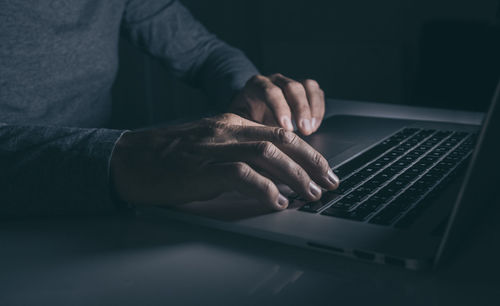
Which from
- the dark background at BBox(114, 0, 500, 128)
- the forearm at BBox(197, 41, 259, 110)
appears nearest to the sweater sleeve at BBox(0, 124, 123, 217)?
the forearm at BBox(197, 41, 259, 110)

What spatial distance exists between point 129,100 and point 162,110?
0.15 metres

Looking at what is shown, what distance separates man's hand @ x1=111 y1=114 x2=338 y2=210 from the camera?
0.54m

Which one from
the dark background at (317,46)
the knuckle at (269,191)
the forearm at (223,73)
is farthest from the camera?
the dark background at (317,46)

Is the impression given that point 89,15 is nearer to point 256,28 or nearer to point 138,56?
point 138,56

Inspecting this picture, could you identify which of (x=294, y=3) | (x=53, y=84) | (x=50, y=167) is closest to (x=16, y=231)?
(x=50, y=167)

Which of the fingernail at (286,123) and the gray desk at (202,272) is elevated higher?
the gray desk at (202,272)

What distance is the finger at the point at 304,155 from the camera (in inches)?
22.5

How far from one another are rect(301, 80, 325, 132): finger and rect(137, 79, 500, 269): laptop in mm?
150

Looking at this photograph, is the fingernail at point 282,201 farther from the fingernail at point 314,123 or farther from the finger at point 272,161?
the fingernail at point 314,123

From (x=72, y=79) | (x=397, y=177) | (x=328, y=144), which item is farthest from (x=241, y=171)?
(x=72, y=79)

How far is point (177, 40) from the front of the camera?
4.25 ft

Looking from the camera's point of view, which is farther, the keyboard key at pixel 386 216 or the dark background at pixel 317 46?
the dark background at pixel 317 46

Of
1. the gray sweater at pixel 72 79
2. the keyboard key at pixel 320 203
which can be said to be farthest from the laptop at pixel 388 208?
the gray sweater at pixel 72 79

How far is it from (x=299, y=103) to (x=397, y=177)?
31 centimetres
